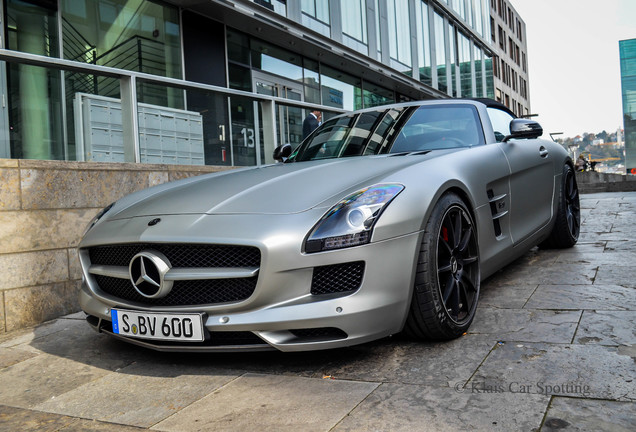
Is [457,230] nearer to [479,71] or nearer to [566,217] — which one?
[566,217]

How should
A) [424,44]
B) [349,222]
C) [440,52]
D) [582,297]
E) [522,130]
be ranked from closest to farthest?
[349,222] < [582,297] < [522,130] < [424,44] < [440,52]

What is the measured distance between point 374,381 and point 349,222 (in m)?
0.68

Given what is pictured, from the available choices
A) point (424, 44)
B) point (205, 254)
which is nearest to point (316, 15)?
point (424, 44)

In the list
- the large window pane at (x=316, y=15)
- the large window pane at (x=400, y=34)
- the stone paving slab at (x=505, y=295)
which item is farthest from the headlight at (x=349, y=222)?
the large window pane at (x=400, y=34)

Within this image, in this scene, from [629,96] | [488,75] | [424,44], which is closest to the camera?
[424,44]

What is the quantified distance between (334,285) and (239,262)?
43cm

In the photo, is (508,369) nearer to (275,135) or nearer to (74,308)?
(74,308)

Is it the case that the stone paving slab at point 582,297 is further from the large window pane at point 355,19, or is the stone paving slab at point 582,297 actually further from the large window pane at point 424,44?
the large window pane at point 424,44

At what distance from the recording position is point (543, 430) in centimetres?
178

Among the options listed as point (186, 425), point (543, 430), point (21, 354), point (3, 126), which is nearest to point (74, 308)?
point (21, 354)

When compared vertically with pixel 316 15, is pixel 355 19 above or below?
above

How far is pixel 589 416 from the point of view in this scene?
6.06 ft

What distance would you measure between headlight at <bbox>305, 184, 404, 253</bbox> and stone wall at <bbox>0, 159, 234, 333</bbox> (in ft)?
8.32

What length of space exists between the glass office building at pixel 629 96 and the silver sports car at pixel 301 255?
52.2 metres
